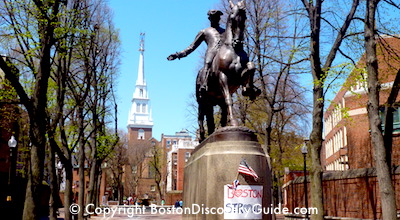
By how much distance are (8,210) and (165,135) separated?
90575 millimetres

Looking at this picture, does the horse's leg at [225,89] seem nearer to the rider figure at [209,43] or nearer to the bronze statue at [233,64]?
the bronze statue at [233,64]

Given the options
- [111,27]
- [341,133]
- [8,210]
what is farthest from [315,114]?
[341,133]

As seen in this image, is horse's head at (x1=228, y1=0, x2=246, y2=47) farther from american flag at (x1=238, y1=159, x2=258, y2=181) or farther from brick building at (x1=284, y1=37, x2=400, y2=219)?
brick building at (x1=284, y1=37, x2=400, y2=219)

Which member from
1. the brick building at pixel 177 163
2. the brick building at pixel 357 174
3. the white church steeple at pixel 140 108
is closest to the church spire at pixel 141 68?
the white church steeple at pixel 140 108

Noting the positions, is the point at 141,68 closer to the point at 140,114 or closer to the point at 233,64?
the point at 140,114

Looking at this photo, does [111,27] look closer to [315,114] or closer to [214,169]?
[315,114]

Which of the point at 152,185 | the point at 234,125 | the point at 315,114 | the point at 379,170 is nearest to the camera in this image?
the point at 234,125

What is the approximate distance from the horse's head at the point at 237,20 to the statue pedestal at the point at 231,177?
6.80 feet

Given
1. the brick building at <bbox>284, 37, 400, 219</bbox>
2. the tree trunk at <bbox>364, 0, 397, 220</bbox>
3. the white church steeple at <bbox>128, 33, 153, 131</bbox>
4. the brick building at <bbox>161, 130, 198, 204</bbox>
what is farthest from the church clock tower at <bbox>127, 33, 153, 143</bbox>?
the tree trunk at <bbox>364, 0, 397, 220</bbox>

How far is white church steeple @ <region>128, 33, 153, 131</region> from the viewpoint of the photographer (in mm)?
149875

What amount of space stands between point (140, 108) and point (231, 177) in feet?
481

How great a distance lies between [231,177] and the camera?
8.09 metres

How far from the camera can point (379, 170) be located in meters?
12.1

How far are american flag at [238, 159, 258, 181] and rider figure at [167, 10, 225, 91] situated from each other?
8.33ft
